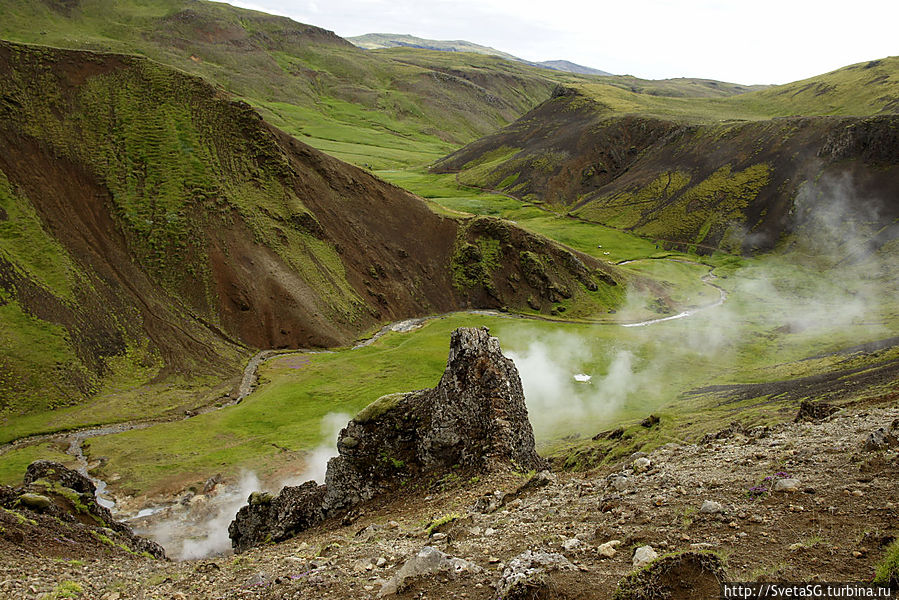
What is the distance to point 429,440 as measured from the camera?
2712cm

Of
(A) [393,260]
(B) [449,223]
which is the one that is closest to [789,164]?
(B) [449,223]

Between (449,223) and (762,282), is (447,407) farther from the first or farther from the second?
(762,282)

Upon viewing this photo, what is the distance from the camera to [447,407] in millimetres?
27562

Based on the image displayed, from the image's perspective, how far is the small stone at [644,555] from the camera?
41.2 feet

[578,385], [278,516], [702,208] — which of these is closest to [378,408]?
[278,516]

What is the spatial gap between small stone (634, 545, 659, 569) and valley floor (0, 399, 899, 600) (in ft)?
0.99

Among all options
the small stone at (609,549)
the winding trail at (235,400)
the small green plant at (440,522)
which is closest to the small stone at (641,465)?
the small green plant at (440,522)

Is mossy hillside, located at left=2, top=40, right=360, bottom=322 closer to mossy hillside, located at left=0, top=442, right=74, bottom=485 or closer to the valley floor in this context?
mossy hillside, located at left=0, top=442, right=74, bottom=485

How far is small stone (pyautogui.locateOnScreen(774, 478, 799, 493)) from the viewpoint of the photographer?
1571 centimetres

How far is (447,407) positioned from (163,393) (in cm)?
5743

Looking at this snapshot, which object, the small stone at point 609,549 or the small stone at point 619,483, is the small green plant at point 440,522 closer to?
the small stone at point 619,483

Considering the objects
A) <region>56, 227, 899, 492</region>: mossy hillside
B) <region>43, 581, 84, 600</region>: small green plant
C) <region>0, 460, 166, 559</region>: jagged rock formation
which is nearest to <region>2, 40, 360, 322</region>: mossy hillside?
<region>56, 227, 899, 492</region>: mossy hillside

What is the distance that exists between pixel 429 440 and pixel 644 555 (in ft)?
50.5

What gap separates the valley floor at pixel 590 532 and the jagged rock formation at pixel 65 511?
58.0 inches
